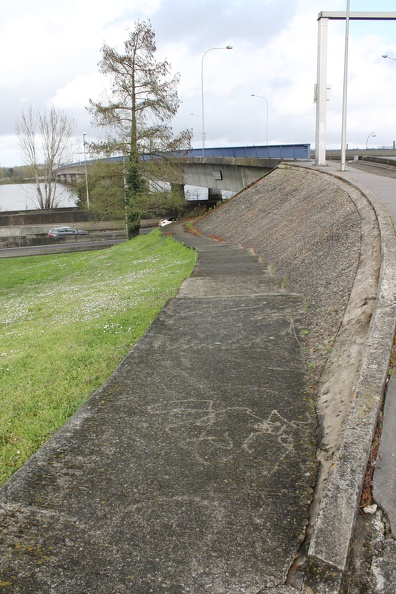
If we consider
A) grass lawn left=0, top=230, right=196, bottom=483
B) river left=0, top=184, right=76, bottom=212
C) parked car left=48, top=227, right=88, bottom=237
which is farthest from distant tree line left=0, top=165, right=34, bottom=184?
grass lawn left=0, top=230, right=196, bottom=483

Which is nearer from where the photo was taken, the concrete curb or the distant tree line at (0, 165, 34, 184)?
the concrete curb

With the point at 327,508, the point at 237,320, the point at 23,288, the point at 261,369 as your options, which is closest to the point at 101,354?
the point at 237,320

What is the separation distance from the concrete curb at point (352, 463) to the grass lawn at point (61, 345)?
8.57ft

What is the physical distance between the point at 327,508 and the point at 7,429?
3.30 metres

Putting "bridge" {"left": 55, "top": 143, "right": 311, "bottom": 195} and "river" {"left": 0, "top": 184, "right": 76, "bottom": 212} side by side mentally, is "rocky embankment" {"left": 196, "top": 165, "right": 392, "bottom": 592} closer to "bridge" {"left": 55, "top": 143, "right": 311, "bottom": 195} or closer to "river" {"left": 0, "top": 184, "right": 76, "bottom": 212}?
"bridge" {"left": 55, "top": 143, "right": 311, "bottom": 195}

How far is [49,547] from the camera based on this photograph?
3021 mm

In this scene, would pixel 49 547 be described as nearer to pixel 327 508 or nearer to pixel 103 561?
pixel 103 561

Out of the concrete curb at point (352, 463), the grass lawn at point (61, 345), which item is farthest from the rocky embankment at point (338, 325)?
the grass lawn at point (61, 345)

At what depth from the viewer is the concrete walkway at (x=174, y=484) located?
285 centimetres

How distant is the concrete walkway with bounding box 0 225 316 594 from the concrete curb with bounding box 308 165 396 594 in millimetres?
191

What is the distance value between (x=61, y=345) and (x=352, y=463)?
16.5ft

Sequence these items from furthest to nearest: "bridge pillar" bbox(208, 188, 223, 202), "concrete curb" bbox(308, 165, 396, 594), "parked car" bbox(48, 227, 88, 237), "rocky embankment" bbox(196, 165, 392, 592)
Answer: "bridge pillar" bbox(208, 188, 223, 202) → "parked car" bbox(48, 227, 88, 237) → "rocky embankment" bbox(196, 165, 392, 592) → "concrete curb" bbox(308, 165, 396, 594)

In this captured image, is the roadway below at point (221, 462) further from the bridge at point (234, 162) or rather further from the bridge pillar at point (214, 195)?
the bridge pillar at point (214, 195)

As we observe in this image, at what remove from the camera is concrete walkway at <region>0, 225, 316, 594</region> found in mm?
2846
